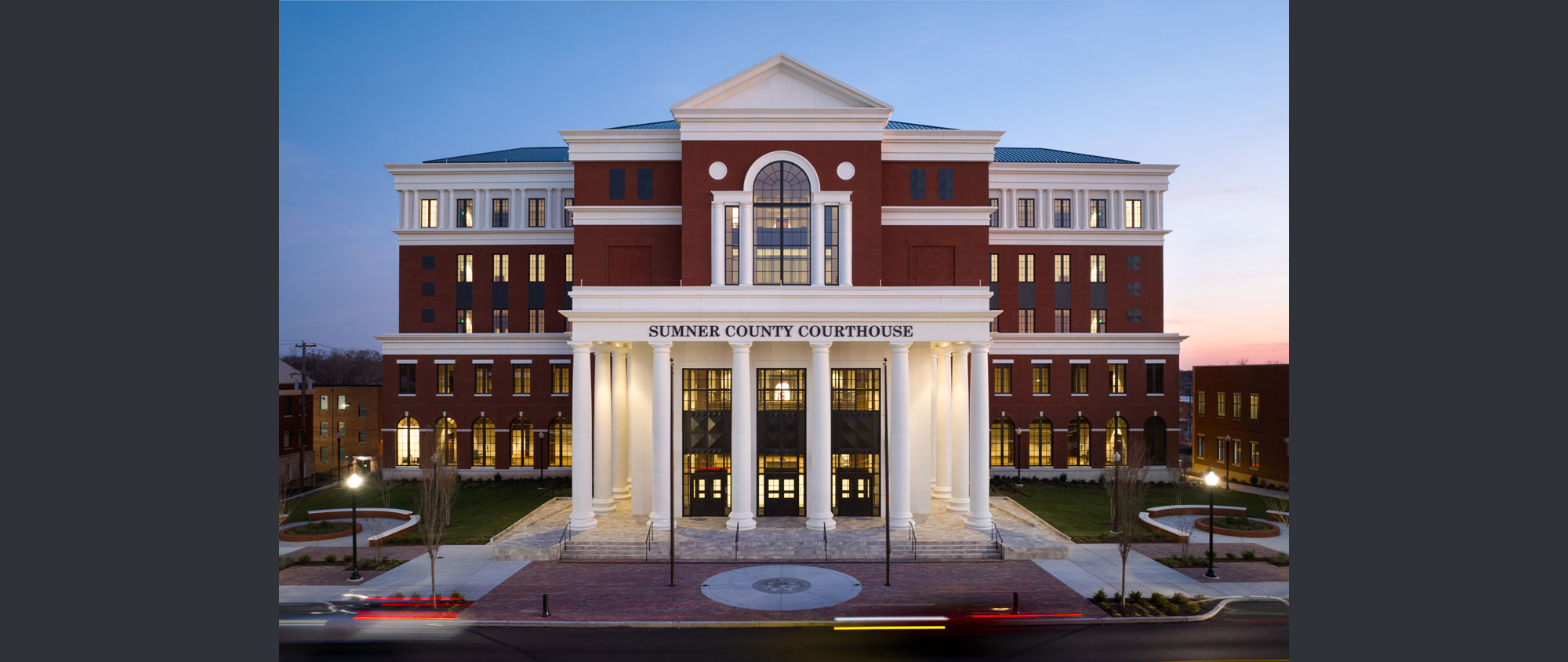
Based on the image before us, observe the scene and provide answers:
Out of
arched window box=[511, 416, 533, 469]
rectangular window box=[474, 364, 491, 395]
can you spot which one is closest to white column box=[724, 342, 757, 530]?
arched window box=[511, 416, 533, 469]

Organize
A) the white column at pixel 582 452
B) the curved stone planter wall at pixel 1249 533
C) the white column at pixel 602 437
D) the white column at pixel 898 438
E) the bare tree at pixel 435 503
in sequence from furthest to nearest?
1. the white column at pixel 602 437
2. the curved stone planter wall at pixel 1249 533
3. the white column at pixel 582 452
4. the white column at pixel 898 438
5. the bare tree at pixel 435 503

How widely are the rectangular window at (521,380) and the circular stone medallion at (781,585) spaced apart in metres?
31.4

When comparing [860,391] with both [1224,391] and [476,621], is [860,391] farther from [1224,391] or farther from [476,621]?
[1224,391]

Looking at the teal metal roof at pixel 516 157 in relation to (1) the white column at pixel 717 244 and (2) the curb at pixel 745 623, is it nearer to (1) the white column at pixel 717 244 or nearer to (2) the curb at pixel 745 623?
(1) the white column at pixel 717 244

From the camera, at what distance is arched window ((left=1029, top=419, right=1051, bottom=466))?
5097 centimetres

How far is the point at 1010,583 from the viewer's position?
2511 centimetres

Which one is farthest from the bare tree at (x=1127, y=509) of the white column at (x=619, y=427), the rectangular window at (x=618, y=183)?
the rectangular window at (x=618, y=183)

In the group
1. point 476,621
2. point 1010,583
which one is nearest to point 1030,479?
point 1010,583

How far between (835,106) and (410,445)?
129 feet

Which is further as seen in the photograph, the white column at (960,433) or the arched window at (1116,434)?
the arched window at (1116,434)

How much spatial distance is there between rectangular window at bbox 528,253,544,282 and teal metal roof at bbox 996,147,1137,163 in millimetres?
35097

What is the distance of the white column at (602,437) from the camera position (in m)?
34.6

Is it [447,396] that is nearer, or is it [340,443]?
→ [447,396]

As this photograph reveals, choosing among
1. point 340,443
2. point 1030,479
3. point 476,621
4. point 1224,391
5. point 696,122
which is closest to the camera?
point 476,621
